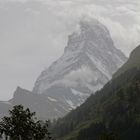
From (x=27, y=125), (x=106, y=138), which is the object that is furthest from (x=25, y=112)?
(x=106, y=138)

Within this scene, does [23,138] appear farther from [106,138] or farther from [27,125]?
[106,138]

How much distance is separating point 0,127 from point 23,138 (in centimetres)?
453

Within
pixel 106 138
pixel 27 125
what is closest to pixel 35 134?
pixel 27 125

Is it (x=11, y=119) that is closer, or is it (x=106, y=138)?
(x=11, y=119)

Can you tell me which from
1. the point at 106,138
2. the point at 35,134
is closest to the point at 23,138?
the point at 35,134

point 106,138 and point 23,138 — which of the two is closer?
point 23,138

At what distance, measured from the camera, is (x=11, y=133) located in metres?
84.8

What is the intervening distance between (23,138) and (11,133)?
94.3 inches

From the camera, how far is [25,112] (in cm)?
8694

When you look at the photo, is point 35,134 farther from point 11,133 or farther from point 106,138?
point 106,138

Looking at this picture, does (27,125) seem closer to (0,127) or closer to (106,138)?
(0,127)

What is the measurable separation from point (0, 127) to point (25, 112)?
5150mm

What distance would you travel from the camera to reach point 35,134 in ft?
279

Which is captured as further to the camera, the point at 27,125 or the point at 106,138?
the point at 106,138
